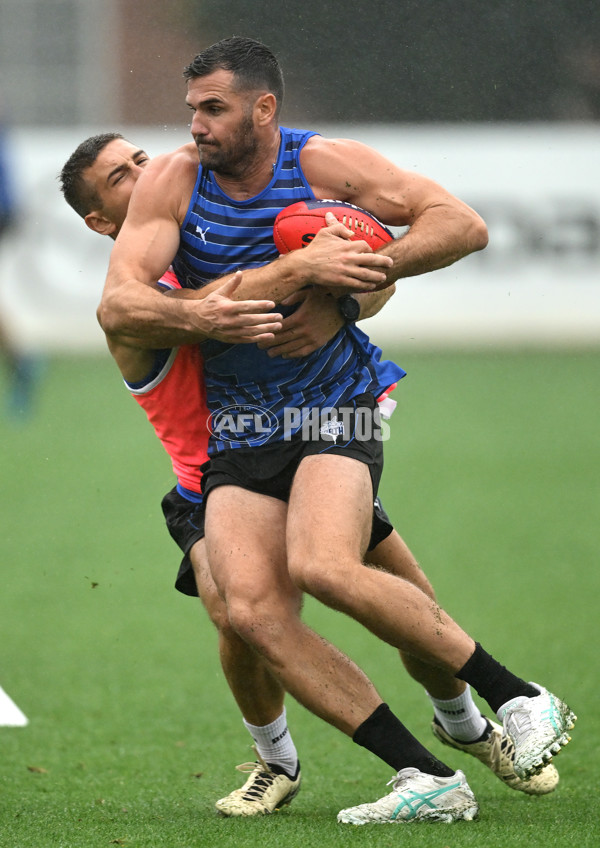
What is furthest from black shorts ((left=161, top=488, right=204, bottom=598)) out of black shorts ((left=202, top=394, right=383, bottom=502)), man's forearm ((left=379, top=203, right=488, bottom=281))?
man's forearm ((left=379, top=203, right=488, bottom=281))

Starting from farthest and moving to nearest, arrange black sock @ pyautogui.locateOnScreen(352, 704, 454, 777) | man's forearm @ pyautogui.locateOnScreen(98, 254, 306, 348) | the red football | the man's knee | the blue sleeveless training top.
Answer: the blue sleeveless training top < the red football < man's forearm @ pyautogui.locateOnScreen(98, 254, 306, 348) < black sock @ pyautogui.locateOnScreen(352, 704, 454, 777) < the man's knee

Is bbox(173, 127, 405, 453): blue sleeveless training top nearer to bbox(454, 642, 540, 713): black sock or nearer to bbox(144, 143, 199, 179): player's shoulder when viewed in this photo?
bbox(144, 143, 199, 179): player's shoulder

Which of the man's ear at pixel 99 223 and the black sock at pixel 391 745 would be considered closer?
the black sock at pixel 391 745

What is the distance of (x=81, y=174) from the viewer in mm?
4492

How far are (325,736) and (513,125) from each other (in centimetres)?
1143

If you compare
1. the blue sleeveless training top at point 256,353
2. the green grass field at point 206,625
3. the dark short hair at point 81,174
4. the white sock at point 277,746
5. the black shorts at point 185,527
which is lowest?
the green grass field at point 206,625

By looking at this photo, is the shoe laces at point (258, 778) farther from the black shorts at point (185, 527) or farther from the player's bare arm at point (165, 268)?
the player's bare arm at point (165, 268)

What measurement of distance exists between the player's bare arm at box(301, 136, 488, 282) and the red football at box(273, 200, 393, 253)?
93 mm

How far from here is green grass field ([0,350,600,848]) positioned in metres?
3.88

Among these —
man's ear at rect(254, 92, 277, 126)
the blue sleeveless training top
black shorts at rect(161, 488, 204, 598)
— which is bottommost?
black shorts at rect(161, 488, 204, 598)

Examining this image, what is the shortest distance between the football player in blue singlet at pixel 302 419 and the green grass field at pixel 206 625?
1.12ft

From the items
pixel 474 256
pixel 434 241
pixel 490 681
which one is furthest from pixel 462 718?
pixel 474 256

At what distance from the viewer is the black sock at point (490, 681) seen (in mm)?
3779

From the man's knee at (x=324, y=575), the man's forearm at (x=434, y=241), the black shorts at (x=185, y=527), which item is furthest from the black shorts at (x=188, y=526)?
the man's forearm at (x=434, y=241)
